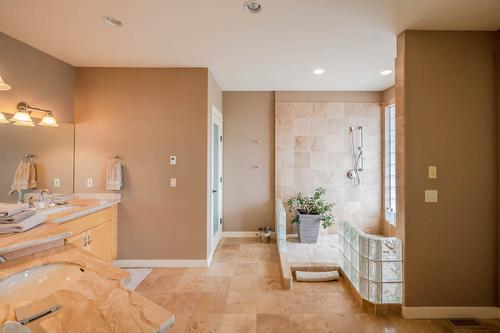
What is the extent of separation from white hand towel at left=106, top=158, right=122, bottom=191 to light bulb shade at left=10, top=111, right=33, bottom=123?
0.95 meters

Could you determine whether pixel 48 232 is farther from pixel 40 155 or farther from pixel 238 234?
A: pixel 238 234

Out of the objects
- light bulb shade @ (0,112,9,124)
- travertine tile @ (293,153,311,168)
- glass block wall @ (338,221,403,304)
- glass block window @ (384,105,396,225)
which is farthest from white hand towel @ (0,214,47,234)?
glass block window @ (384,105,396,225)

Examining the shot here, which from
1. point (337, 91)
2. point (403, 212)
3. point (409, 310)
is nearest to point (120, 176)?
point (403, 212)

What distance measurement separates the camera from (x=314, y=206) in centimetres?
434

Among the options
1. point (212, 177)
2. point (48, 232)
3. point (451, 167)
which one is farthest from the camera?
point (212, 177)

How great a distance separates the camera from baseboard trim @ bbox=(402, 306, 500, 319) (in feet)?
7.73

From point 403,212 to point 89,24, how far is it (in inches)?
133

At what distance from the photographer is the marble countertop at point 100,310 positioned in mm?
860

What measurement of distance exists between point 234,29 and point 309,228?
10.1 ft

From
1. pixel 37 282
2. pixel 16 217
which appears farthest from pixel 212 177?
pixel 37 282

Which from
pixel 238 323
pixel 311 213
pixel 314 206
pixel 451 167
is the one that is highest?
pixel 451 167

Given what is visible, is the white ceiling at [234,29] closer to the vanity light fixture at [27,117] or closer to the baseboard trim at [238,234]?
the vanity light fixture at [27,117]

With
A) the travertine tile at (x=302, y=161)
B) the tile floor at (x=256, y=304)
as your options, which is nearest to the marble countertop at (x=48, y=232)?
the tile floor at (x=256, y=304)

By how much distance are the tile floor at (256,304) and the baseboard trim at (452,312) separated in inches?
2.2
